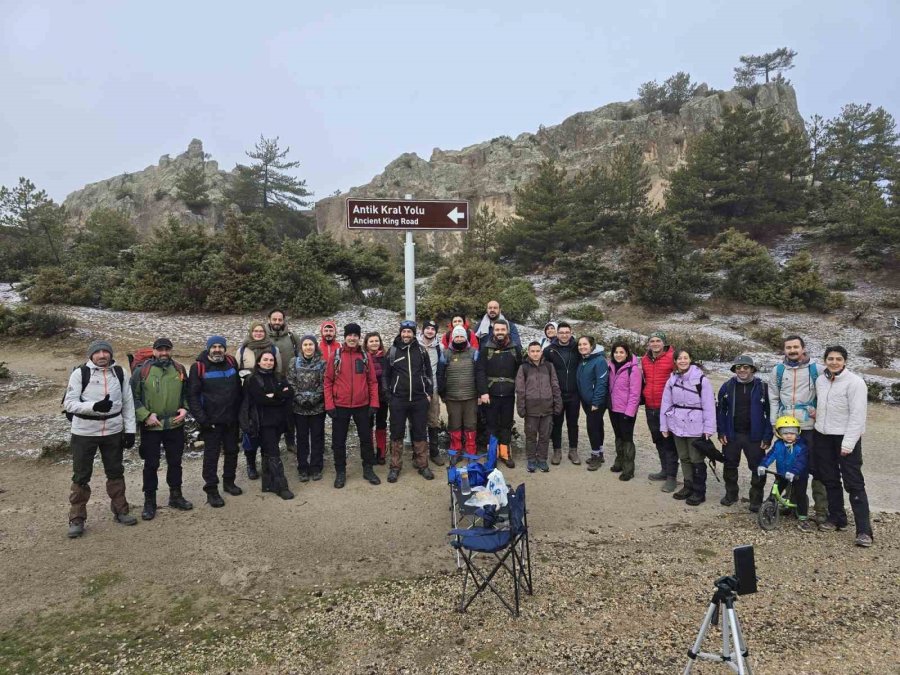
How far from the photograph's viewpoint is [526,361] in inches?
256

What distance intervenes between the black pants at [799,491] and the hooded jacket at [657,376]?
1.45m

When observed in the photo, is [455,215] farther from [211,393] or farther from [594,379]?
[211,393]

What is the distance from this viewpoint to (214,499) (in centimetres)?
533

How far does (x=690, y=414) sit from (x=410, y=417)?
10.9 feet

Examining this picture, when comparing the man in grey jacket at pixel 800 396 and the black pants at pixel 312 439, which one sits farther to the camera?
the black pants at pixel 312 439

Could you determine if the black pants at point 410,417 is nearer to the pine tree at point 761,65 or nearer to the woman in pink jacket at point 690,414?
the woman in pink jacket at point 690,414

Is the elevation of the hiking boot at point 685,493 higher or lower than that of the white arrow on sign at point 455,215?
lower

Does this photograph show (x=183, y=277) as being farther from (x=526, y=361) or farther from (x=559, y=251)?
(x=559, y=251)

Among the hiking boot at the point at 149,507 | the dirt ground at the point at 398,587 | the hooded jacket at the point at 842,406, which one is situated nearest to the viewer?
the dirt ground at the point at 398,587

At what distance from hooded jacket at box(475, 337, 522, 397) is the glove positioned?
402cm

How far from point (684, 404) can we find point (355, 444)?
4.75 meters

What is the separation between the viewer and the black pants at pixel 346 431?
19.1 feet

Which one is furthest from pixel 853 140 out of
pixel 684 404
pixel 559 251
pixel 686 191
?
pixel 684 404

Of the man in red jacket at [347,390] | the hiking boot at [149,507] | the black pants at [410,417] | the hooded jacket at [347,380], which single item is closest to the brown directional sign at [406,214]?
the man in red jacket at [347,390]
